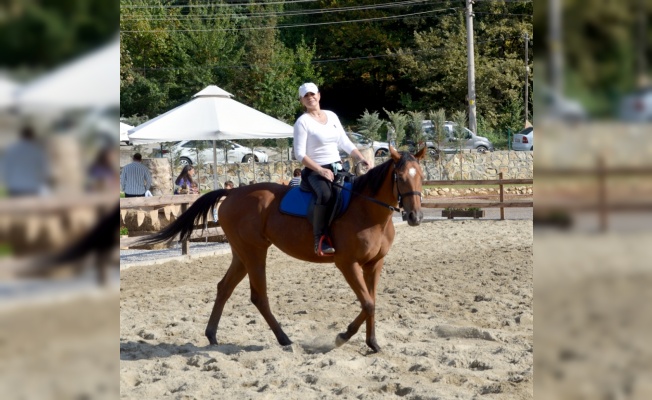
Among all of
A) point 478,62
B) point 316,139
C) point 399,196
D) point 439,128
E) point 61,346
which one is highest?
point 478,62

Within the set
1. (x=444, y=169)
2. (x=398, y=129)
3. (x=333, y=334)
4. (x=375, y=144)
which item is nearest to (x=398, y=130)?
(x=398, y=129)

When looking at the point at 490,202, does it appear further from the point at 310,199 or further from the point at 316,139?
the point at 316,139

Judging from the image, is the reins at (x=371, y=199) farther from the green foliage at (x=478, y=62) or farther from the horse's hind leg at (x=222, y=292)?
the green foliage at (x=478, y=62)

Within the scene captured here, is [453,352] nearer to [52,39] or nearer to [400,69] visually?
[52,39]

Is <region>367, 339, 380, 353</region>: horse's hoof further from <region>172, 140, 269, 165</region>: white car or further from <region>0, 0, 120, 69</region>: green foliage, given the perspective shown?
<region>172, 140, 269, 165</region>: white car

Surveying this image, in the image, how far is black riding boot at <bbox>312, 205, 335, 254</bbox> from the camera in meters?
6.62

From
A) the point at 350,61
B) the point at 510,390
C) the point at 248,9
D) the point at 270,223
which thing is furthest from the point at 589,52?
the point at 248,9

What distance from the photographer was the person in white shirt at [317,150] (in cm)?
659

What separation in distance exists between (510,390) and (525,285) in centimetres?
439

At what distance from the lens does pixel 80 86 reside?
2.51 feet

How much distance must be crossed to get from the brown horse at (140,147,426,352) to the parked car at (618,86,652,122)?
546 cm

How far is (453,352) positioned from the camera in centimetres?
634

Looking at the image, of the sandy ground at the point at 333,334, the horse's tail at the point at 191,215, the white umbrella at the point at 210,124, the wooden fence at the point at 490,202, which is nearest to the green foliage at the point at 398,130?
the wooden fence at the point at 490,202

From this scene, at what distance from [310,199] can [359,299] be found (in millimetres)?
906
